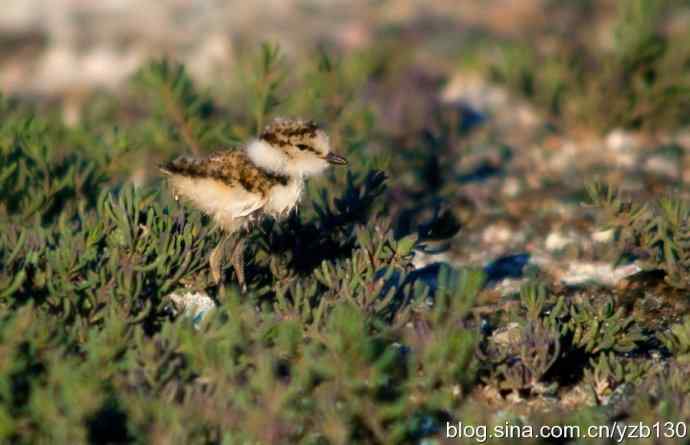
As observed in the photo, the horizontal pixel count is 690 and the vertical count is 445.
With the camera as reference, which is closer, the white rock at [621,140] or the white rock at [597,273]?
the white rock at [597,273]

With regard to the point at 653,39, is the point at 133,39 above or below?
above

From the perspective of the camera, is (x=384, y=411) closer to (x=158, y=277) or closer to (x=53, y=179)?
(x=158, y=277)

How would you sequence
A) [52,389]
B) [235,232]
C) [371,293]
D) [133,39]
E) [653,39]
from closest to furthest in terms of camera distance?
[52,389], [371,293], [235,232], [653,39], [133,39]

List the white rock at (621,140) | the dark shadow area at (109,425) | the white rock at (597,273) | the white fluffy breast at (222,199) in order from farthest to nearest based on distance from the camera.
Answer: the white rock at (621,140) → the white rock at (597,273) → the white fluffy breast at (222,199) → the dark shadow area at (109,425)

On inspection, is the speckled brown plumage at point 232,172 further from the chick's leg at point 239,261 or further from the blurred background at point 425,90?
the blurred background at point 425,90

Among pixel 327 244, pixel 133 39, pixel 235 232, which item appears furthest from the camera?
pixel 133 39

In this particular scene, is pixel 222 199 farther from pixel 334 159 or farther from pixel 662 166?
pixel 662 166

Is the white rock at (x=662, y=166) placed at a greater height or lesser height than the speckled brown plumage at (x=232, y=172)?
greater

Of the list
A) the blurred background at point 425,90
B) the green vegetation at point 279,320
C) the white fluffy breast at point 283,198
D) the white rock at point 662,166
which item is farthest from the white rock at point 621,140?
the white fluffy breast at point 283,198

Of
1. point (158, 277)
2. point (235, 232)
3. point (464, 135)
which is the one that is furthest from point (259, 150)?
point (464, 135)
